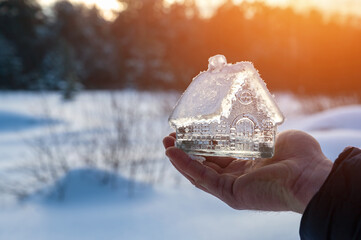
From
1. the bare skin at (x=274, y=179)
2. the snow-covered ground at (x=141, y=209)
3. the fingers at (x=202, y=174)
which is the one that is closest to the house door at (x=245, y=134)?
the bare skin at (x=274, y=179)

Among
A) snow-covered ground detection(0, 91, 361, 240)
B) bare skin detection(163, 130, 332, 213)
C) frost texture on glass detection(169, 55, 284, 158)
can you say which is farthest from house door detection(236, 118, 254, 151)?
snow-covered ground detection(0, 91, 361, 240)

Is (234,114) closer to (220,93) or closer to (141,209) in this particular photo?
(220,93)

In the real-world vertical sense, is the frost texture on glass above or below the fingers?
above

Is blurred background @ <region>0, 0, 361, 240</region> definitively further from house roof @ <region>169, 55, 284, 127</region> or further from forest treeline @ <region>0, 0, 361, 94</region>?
house roof @ <region>169, 55, 284, 127</region>

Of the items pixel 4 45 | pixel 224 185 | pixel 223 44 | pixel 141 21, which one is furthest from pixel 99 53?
pixel 224 185

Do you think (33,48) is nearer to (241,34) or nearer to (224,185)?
(241,34)

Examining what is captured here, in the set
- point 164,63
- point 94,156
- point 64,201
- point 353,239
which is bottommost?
point 64,201

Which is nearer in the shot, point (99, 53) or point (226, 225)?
point (226, 225)

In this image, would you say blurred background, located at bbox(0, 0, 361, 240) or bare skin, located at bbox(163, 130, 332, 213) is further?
blurred background, located at bbox(0, 0, 361, 240)

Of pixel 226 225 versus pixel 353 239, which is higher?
pixel 353 239
